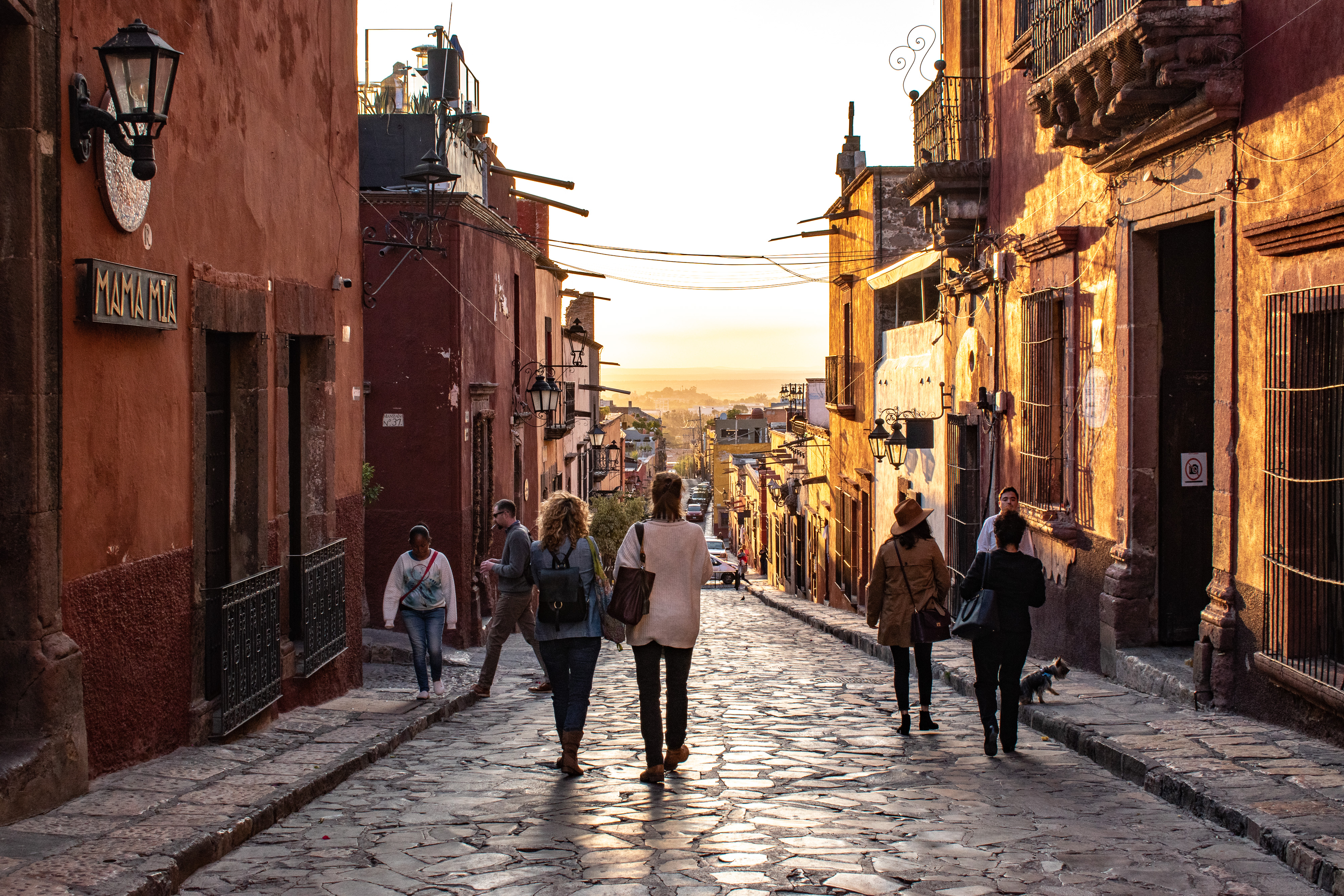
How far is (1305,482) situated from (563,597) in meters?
4.25

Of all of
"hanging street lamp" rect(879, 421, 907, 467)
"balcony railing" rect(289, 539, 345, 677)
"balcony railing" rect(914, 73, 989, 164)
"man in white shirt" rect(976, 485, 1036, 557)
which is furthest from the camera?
"hanging street lamp" rect(879, 421, 907, 467)

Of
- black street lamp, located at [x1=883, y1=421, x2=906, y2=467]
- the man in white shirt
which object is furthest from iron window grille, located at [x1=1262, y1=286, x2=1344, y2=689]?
black street lamp, located at [x1=883, y1=421, x2=906, y2=467]

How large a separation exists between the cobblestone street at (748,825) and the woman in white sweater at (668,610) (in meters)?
0.28

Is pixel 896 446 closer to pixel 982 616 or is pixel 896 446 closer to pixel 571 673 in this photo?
pixel 982 616

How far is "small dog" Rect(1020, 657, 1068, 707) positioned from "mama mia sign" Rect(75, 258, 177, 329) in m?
5.93

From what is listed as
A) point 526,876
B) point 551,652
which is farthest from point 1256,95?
point 526,876

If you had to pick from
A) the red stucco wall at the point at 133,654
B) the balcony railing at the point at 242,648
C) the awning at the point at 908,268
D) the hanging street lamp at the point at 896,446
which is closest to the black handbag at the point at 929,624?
the balcony railing at the point at 242,648

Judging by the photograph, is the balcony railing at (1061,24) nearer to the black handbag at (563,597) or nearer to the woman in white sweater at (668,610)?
the woman in white sweater at (668,610)

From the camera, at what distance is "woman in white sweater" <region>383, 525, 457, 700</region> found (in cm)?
1043

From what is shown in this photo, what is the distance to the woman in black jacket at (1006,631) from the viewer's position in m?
7.82

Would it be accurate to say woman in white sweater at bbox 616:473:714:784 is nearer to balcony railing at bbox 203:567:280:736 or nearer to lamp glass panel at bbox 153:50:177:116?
balcony railing at bbox 203:567:280:736

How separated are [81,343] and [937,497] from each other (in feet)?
45.0

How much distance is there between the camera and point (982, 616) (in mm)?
7816

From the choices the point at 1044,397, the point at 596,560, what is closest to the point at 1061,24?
the point at 1044,397
